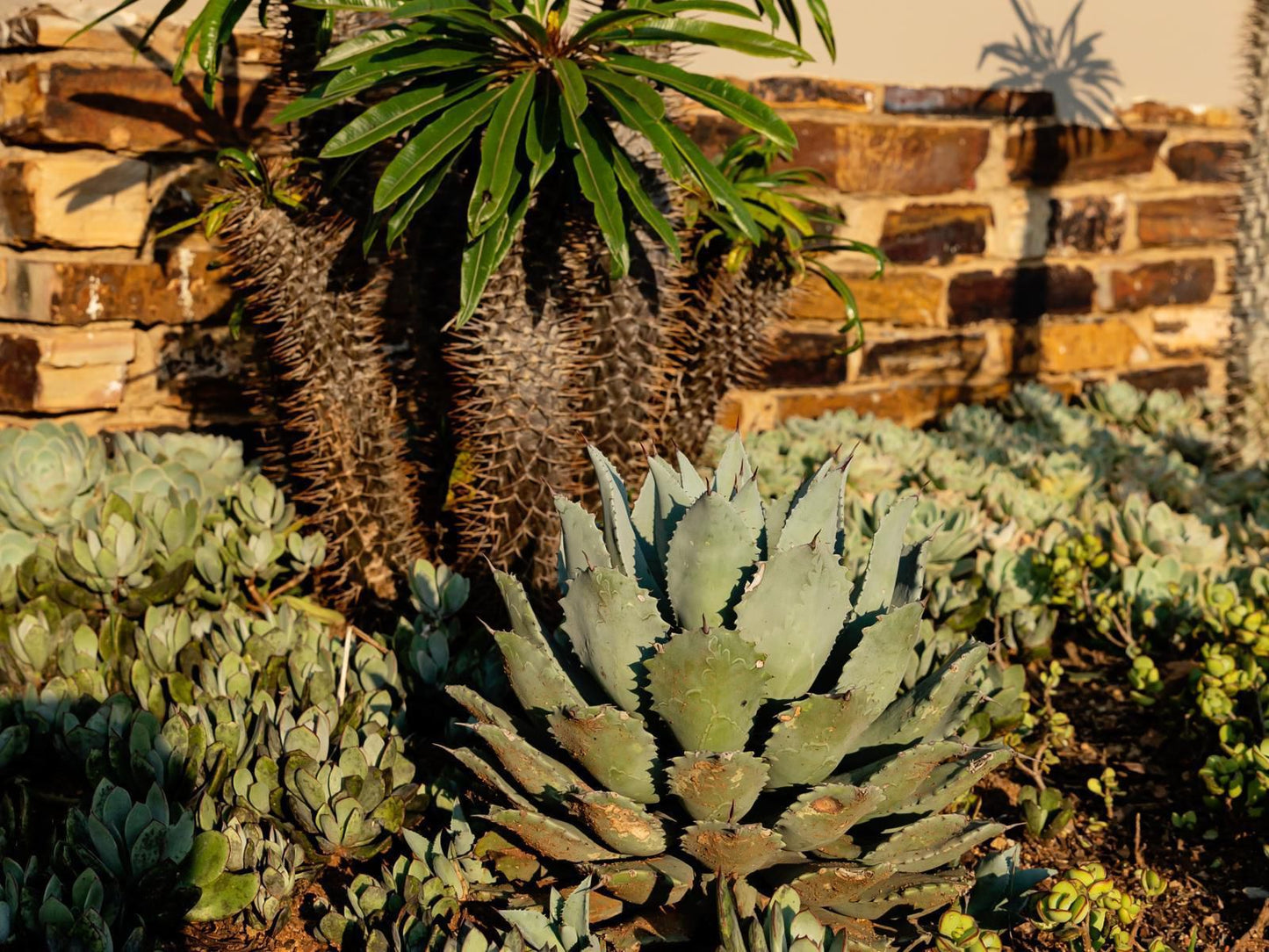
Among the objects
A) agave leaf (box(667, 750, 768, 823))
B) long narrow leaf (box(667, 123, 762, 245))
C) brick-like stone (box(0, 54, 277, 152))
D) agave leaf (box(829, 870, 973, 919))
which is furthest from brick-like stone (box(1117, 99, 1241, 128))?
agave leaf (box(667, 750, 768, 823))

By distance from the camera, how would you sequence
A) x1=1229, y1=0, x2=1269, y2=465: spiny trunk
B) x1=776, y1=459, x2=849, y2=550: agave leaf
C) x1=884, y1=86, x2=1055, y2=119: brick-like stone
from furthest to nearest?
x1=884, y1=86, x2=1055, y2=119: brick-like stone → x1=1229, y1=0, x2=1269, y2=465: spiny trunk → x1=776, y1=459, x2=849, y2=550: agave leaf

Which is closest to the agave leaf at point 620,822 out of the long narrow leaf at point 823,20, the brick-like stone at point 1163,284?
the long narrow leaf at point 823,20

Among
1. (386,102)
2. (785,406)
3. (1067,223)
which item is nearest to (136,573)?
(386,102)

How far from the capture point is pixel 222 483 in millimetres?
2766

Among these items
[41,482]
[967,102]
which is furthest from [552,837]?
[967,102]

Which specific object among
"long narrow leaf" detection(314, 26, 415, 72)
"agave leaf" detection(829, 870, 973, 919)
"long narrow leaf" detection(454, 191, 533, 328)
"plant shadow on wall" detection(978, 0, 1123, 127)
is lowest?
"agave leaf" detection(829, 870, 973, 919)

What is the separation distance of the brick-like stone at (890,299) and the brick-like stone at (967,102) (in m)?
0.60

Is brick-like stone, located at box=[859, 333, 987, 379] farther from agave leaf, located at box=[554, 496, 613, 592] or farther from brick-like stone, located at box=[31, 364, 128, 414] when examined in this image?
agave leaf, located at box=[554, 496, 613, 592]

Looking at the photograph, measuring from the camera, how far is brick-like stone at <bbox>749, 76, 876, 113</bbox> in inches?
148

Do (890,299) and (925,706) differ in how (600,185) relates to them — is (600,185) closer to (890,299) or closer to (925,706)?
Answer: (925,706)

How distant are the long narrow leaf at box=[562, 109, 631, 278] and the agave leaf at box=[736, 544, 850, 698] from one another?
0.69 m

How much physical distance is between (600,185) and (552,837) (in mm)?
1091

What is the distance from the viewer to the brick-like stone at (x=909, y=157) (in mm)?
3932

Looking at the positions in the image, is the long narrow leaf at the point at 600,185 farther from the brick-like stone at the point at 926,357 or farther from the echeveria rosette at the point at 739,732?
the brick-like stone at the point at 926,357
